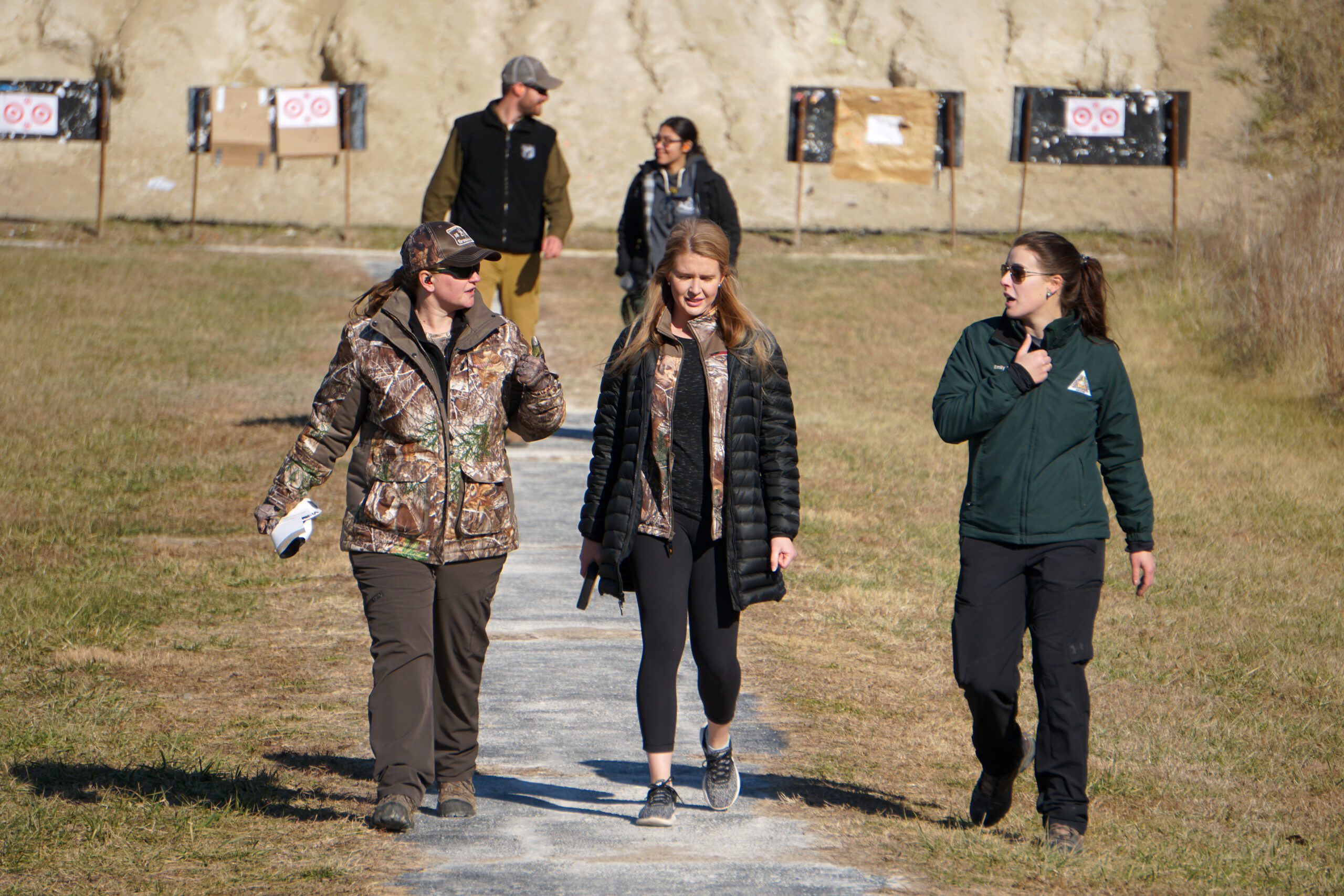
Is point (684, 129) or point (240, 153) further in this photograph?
point (240, 153)

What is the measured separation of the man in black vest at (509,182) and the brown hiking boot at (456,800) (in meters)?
5.30

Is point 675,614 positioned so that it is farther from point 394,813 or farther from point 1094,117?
point 1094,117

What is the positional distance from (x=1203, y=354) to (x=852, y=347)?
3683 millimetres

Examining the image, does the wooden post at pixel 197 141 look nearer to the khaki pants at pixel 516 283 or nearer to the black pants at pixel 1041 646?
the khaki pants at pixel 516 283

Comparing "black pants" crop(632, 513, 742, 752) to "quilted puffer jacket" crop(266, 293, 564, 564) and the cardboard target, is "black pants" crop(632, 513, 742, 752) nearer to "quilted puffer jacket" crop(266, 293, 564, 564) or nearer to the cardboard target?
"quilted puffer jacket" crop(266, 293, 564, 564)

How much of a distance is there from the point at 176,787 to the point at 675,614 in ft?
5.82

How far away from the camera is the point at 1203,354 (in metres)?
16.8

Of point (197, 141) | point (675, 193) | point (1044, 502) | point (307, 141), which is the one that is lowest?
point (1044, 502)

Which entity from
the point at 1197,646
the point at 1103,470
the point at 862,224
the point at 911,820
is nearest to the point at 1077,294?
the point at 1103,470

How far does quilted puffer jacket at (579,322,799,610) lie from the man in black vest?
503 centimetres

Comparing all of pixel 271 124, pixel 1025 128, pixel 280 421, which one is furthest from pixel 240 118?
pixel 280 421

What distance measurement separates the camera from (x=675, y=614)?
16.0 feet

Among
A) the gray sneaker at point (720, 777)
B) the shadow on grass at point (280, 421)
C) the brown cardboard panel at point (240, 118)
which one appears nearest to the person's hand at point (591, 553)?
the gray sneaker at point (720, 777)

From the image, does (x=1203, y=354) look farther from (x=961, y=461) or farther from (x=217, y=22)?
(x=217, y=22)
